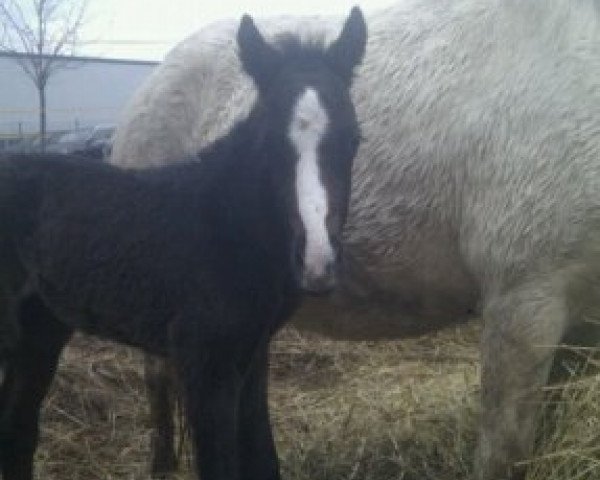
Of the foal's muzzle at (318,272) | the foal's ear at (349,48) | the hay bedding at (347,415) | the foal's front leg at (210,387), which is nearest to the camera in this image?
the foal's muzzle at (318,272)

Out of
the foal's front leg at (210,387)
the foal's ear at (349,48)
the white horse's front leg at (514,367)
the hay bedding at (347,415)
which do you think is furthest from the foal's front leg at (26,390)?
the white horse's front leg at (514,367)

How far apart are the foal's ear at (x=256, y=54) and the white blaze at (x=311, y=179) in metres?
0.22

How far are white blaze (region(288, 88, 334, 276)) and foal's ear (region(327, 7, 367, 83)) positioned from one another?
284 millimetres

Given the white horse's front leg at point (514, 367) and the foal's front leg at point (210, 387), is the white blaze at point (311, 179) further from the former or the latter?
the white horse's front leg at point (514, 367)

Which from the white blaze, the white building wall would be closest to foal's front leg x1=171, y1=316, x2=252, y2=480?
the white blaze

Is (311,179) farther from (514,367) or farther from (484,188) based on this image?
(514,367)

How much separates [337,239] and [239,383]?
623 millimetres

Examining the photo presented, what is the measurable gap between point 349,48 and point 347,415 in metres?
2.15

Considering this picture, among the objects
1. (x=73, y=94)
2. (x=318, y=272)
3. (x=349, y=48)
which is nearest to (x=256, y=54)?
(x=349, y=48)

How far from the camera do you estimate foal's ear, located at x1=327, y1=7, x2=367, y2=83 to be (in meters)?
2.68

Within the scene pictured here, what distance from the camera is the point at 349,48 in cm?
271

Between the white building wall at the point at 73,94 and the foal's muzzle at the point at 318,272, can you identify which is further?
the white building wall at the point at 73,94

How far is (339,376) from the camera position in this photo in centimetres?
526

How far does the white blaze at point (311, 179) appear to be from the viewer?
2217 millimetres
